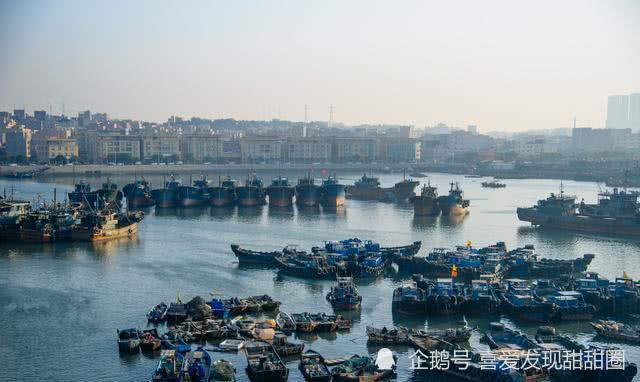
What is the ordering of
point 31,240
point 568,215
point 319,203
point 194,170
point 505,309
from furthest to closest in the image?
1. point 194,170
2. point 319,203
3. point 568,215
4. point 31,240
5. point 505,309

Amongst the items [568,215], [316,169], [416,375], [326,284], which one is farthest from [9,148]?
[416,375]

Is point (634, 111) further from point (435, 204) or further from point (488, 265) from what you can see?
point (488, 265)

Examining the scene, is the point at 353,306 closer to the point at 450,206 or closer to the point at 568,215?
the point at 568,215

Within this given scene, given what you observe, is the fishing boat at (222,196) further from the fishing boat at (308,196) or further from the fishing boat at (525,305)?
the fishing boat at (525,305)

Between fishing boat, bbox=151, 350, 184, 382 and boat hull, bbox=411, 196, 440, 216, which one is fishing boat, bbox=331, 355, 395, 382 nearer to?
fishing boat, bbox=151, 350, 184, 382

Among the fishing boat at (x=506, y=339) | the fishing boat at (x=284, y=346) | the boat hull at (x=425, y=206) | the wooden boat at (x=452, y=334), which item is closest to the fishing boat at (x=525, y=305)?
the fishing boat at (x=506, y=339)

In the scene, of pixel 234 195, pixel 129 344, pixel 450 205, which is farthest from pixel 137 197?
pixel 129 344
